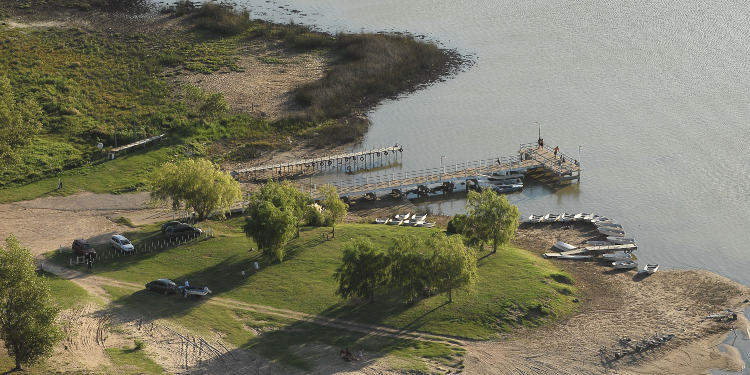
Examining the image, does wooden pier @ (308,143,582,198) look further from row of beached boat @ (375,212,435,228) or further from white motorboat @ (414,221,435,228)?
white motorboat @ (414,221,435,228)

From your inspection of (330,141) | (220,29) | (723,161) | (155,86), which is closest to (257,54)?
(220,29)

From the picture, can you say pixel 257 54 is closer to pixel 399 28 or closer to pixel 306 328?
pixel 399 28

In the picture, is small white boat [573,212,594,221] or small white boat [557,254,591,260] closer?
small white boat [557,254,591,260]

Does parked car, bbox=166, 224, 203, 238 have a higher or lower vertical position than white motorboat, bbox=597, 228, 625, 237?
higher

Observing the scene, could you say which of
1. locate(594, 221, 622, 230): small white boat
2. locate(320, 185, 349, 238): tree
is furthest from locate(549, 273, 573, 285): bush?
locate(320, 185, 349, 238): tree

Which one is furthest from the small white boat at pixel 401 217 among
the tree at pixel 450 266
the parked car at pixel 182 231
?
the tree at pixel 450 266

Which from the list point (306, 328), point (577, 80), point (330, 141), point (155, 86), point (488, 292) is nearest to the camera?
point (306, 328)
